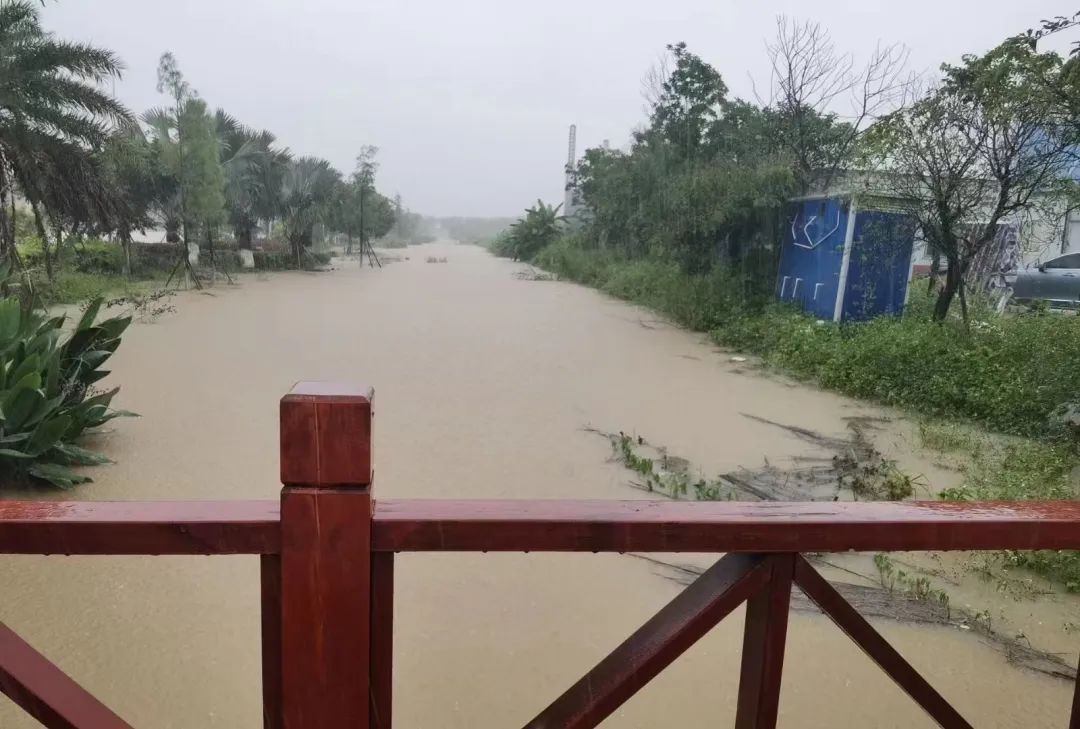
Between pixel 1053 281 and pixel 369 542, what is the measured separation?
44.1 feet

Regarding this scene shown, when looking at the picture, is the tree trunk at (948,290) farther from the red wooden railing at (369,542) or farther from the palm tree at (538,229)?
the palm tree at (538,229)

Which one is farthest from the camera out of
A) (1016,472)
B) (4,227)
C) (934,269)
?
(4,227)

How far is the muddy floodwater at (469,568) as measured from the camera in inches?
120

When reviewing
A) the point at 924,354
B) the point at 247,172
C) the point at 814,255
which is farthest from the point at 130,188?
the point at 924,354

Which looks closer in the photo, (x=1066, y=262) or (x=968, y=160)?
(x=968, y=160)

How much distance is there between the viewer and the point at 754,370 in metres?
9.50

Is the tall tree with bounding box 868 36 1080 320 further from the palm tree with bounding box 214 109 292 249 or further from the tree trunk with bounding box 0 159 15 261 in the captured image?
the palm tree with bounding box 214 109 292 249

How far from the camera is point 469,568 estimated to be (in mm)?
4027

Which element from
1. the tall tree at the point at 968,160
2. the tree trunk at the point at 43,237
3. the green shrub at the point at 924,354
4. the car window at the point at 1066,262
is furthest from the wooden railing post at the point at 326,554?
the tree trunk at the point at 43,237

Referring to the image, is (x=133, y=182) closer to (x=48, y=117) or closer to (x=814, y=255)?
(x=48, y=117)

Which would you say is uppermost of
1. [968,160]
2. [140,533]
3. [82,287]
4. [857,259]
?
[968,160]

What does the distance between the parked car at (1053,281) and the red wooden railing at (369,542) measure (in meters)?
12.5

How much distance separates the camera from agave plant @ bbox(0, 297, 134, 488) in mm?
4598

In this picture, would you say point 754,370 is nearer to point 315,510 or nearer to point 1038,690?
point 1038,690
